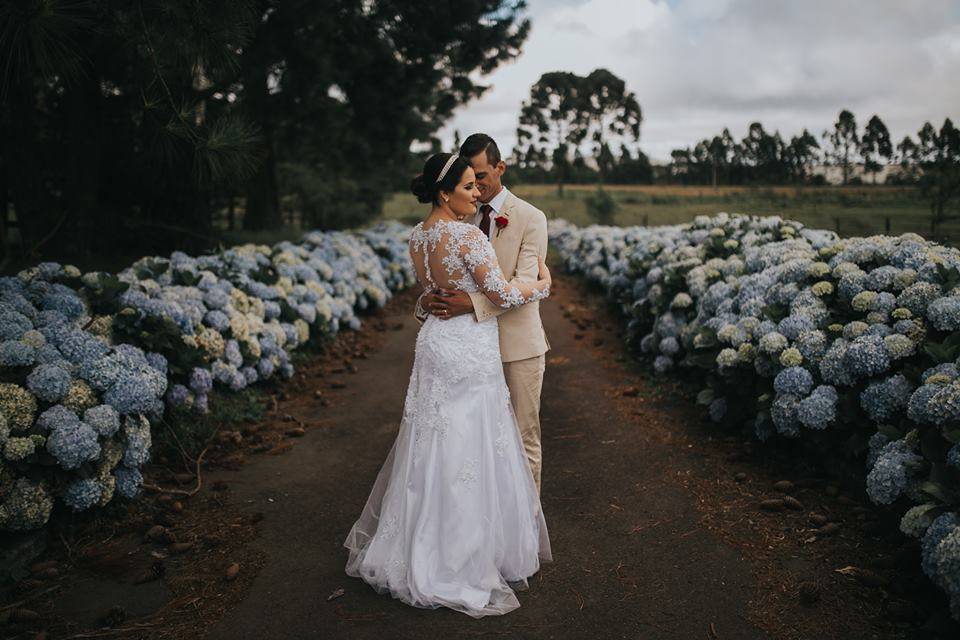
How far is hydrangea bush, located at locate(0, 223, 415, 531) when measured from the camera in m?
3.66

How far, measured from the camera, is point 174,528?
4000mm

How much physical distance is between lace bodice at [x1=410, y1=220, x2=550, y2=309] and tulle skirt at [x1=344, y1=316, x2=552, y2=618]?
0.70ft

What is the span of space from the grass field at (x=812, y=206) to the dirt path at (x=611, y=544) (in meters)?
2.51

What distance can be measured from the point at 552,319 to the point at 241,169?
→ 5828mm

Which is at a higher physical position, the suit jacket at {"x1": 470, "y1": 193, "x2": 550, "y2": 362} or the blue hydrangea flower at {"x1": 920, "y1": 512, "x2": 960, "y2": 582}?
the suit jacket at {"x1": 470, "y1": 193, "x2": 550, "y2": 362}

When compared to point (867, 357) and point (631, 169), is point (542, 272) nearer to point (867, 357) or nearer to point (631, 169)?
point (867, 357)

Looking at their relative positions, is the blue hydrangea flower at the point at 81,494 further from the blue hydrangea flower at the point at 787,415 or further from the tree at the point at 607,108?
the tree at the point at 607,108

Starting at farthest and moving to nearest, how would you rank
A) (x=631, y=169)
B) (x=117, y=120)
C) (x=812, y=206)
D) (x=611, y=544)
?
(x=631, y=169) → (x=117, y=120) → (x=812, y=206) → (x=611, y=544)

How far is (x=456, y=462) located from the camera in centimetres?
334

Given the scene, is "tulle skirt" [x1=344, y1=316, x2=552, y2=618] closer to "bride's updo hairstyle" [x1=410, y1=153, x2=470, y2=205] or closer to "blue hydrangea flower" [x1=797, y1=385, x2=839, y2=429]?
"bride's updo hairstyle" [x1=410, y1=153, x2=470, y2=205]

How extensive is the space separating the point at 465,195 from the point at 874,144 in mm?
6185

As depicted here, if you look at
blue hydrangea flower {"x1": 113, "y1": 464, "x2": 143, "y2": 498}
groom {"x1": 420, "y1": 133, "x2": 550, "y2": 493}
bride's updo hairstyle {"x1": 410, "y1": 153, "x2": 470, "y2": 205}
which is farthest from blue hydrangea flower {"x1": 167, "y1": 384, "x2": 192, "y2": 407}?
bride's updo hairstyle {"x1": 410, "y1": 153, "x2": 470, "y2": 205}

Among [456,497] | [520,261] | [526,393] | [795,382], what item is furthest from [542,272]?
[795,382]

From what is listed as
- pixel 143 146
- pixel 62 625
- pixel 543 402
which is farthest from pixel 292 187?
pixel 62 625
